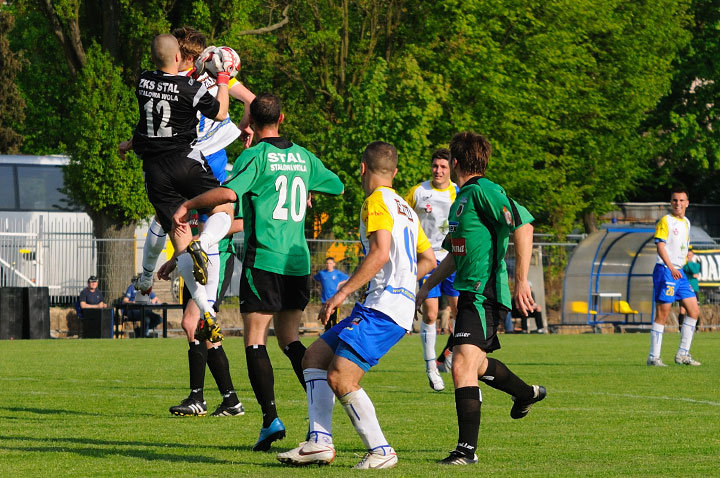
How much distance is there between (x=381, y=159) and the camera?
6.95 m

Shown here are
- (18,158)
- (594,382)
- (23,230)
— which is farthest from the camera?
(18,158)

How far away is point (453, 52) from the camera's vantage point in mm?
36781

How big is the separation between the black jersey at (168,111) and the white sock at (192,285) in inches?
34.5

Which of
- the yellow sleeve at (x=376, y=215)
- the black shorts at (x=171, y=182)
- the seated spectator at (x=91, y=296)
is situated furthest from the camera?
the seated spectator at (x=91, y=296)

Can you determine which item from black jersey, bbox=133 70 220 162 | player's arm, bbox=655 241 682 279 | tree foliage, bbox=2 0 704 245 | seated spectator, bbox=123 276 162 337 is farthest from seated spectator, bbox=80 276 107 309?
black jersey, bbox=133 70 220 162

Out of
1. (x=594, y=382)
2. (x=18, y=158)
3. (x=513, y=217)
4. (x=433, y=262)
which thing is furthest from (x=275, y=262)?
(x=18, y=158)

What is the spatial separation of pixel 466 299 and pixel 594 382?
21.1 feet

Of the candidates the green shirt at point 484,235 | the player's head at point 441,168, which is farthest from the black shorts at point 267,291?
the player's head at point 441,168

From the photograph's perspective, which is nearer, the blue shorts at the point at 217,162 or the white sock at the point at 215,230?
the white sock at the point at 215,230

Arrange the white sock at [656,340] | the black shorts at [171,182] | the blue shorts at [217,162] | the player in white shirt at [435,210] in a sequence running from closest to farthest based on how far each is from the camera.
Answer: the black shorts at [171,182], the blue shorts at [217,162], the player in white shirt at [435,210], the white sock at [656,340]

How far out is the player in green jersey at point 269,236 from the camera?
7617 millimetres

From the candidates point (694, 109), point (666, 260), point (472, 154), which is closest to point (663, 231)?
point (666, 260)

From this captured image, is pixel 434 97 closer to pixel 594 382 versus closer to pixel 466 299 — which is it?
pixel 594 382

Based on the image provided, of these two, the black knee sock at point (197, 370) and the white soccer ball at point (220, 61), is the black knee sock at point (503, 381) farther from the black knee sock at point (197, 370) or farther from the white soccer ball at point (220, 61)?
the white soccer ball at point (220, 61)
